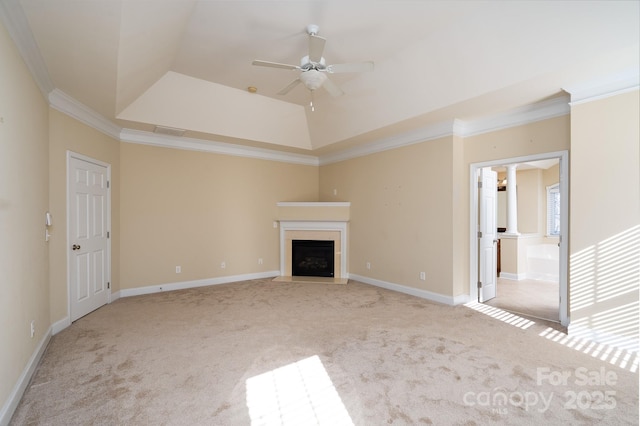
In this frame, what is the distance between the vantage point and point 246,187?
238 inches

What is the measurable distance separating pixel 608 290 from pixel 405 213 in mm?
2610

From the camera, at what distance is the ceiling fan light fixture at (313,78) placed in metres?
3.14

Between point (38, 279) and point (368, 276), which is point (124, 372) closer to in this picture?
point (38, 279)

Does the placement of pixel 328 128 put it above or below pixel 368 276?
above

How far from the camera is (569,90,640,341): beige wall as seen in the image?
2.92 m

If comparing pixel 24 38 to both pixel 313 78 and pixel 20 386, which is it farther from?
pixel 20 386

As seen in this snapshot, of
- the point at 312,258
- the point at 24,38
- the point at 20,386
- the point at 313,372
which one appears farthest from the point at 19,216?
the point at 312,258

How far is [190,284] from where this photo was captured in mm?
5371

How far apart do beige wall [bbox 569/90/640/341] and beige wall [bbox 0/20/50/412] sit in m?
4.97

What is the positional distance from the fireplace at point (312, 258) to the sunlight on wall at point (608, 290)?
12.7 ft

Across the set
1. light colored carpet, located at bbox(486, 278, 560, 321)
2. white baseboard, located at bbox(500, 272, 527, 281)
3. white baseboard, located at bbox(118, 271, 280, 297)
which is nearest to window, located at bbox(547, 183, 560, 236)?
white baseboard, located at bbox(500, 272, 527, 281)

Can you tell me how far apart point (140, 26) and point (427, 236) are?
14.1 feet

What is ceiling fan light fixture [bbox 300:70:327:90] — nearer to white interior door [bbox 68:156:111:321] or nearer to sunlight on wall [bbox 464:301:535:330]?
white interior door [bbox 68:156:111:321]

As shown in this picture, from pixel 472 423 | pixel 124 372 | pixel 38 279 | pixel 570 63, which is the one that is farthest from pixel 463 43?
pixel 38 279
